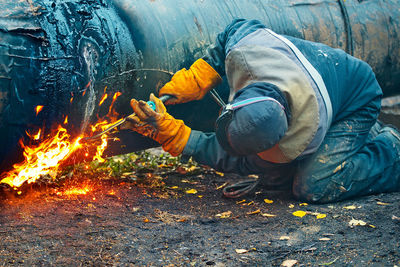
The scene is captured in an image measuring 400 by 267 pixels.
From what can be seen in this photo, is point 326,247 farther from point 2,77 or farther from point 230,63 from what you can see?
point 2,77

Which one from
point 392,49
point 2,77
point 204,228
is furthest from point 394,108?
point 2,77

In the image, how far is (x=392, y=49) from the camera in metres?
4.11

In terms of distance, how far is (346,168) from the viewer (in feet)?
9.87

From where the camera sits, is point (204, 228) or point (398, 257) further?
point (204, 228)

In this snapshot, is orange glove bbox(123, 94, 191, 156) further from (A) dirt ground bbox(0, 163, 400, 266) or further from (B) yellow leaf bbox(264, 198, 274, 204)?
(B) yellow leaf bbox(264, 198, 274, 204)

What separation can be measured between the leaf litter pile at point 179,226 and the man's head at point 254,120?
1.76ft

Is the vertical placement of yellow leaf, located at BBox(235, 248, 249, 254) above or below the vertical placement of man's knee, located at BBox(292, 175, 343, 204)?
above

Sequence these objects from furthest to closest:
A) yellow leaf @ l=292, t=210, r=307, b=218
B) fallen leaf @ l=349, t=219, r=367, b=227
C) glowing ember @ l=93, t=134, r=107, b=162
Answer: glowing ember @ l=93, t=134, r=107, b=162
yellow leaf @ l=292, t=210, r=307, b=218
fallen leaf @ l=349, t=219, r=367, b=227

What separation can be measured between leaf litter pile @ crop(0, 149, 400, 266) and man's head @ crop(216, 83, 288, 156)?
54 centimetres

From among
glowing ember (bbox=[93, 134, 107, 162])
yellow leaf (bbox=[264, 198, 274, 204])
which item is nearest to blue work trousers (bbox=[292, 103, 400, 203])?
yellow leaf (bbox=[264, 198, 274, 204])

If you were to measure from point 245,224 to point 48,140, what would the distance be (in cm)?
129

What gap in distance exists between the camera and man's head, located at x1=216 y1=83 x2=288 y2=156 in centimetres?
228

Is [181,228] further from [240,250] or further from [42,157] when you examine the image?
[42,157]

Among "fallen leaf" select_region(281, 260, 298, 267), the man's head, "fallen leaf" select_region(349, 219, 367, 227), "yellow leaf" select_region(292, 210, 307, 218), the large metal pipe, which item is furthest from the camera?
"yellow leaf" select_region(292, 210, 307, 218)
